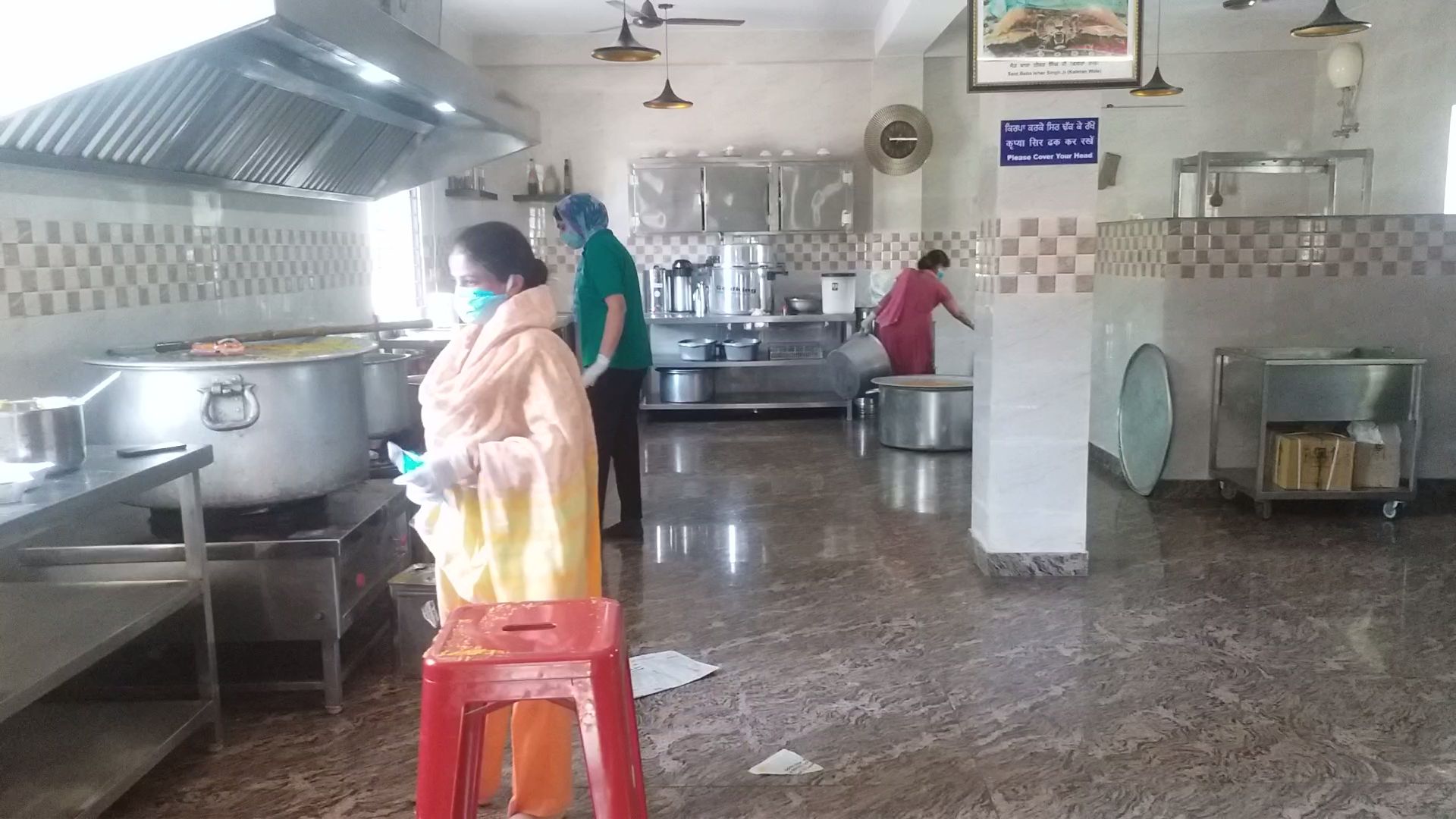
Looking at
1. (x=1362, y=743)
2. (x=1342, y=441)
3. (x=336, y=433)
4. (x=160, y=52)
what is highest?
(x=160, y=52)

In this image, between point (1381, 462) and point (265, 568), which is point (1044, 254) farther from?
point (265, 568)

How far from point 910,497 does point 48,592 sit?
13.8 ft

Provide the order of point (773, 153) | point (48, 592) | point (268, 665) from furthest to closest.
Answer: point (773, 153) < point (268, 665) < point (48, 592)

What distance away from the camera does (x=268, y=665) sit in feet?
11.6

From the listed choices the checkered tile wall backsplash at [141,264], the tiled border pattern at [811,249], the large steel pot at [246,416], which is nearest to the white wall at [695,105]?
the tiled border pattern at [811,249]

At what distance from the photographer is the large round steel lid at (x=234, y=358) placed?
9.59 feet

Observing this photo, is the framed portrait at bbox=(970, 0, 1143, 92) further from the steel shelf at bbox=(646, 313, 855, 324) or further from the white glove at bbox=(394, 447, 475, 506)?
the steel shelf at bbox=(646, 313, 855, 324)

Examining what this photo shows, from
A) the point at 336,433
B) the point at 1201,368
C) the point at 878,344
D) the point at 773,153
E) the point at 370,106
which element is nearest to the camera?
the point at 336,433

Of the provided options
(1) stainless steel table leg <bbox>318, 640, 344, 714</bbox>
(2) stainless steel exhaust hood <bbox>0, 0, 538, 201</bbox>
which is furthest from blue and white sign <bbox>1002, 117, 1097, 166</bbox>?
(1) stainless steel table leg <bbox>318, 640, 344, 714</bbox>

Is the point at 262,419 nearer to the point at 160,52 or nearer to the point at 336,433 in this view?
the point at 336,433

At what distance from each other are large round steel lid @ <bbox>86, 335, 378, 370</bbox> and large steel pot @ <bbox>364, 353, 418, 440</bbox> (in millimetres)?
387

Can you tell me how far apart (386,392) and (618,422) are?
1.24 meters

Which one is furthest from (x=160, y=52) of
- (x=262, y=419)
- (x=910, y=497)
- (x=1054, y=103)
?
(x=910, y=497)

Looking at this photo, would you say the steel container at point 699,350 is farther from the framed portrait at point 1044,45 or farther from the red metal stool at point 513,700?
the red metal stool at point 513,700
